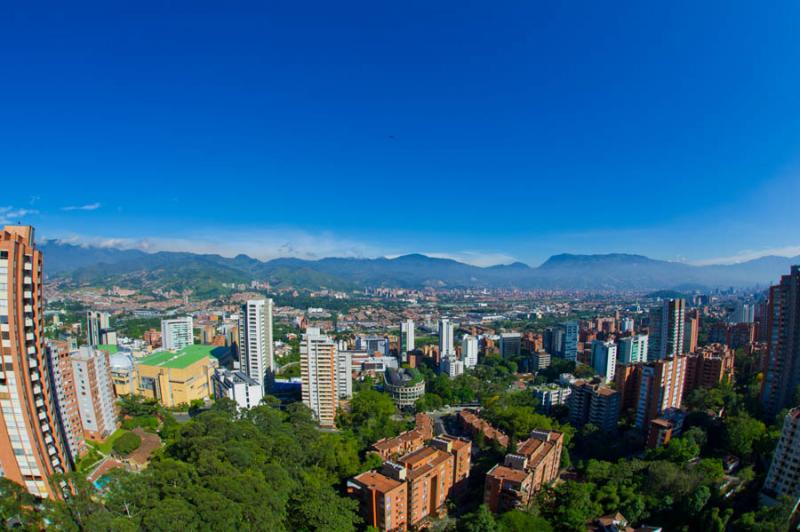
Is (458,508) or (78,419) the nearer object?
(458,508)

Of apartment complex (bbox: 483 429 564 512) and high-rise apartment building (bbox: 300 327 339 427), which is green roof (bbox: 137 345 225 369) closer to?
high-rise apartment building (bbox: 300 327 339 427)

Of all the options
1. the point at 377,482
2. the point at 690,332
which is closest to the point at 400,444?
the point at 377,482

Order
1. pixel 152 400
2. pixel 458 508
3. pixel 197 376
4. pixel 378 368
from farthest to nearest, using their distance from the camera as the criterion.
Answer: pixel 378 368 → pixel 197 376 → pixel 152 400 → pixel 458 508

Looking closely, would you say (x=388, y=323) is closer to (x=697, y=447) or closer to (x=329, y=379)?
(x=329, y=379)

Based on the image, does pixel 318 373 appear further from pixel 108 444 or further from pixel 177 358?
pixel 177 358

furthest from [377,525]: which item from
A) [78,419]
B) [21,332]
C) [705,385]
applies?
[705,385]

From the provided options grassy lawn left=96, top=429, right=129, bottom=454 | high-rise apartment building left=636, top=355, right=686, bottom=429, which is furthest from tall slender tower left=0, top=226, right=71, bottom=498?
high-rise apartment building left=636, top=355, right=686, bottom=429

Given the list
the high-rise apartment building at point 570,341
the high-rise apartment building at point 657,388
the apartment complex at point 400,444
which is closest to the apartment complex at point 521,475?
the apartment complex at point 400,444

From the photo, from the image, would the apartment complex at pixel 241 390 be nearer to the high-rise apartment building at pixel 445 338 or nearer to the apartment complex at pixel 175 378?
the apartment complex at pixel 175 378
